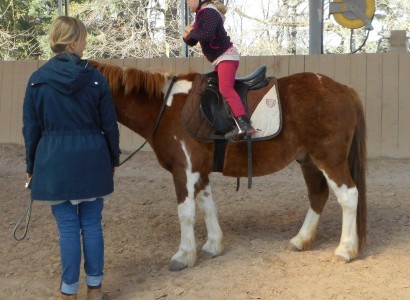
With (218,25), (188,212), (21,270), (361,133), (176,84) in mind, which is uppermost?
(218,25)

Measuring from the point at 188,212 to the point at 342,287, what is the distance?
1.34 metres

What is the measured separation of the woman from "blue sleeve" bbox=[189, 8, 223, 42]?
107 centimetres

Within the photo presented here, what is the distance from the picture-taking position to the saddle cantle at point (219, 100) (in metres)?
5.04

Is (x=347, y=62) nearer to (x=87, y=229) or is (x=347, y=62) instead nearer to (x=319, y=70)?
(x=319, y=70)

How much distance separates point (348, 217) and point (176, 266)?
57.2 inches

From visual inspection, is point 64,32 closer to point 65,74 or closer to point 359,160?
point 65,74

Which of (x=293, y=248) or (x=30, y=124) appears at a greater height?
(x=30, y=124)

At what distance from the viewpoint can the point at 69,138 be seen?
4.11 meters

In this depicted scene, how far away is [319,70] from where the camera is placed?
1036cm

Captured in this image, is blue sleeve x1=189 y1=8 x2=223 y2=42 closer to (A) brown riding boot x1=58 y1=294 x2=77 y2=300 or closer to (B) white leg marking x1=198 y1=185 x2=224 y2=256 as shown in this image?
(B) white leg marking x1=198 y1=185 x2=224 y2=256

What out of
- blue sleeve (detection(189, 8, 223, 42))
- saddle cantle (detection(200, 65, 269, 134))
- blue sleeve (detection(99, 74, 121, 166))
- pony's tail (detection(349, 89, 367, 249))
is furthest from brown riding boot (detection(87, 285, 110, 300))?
pony's tail (detection(349, 89, 367, 249))

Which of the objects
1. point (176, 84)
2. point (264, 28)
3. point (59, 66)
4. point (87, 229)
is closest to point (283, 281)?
point (87, 229)

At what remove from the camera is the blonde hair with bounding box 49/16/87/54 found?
4.12 m

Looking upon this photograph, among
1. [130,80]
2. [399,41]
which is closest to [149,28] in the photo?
[399,41]
